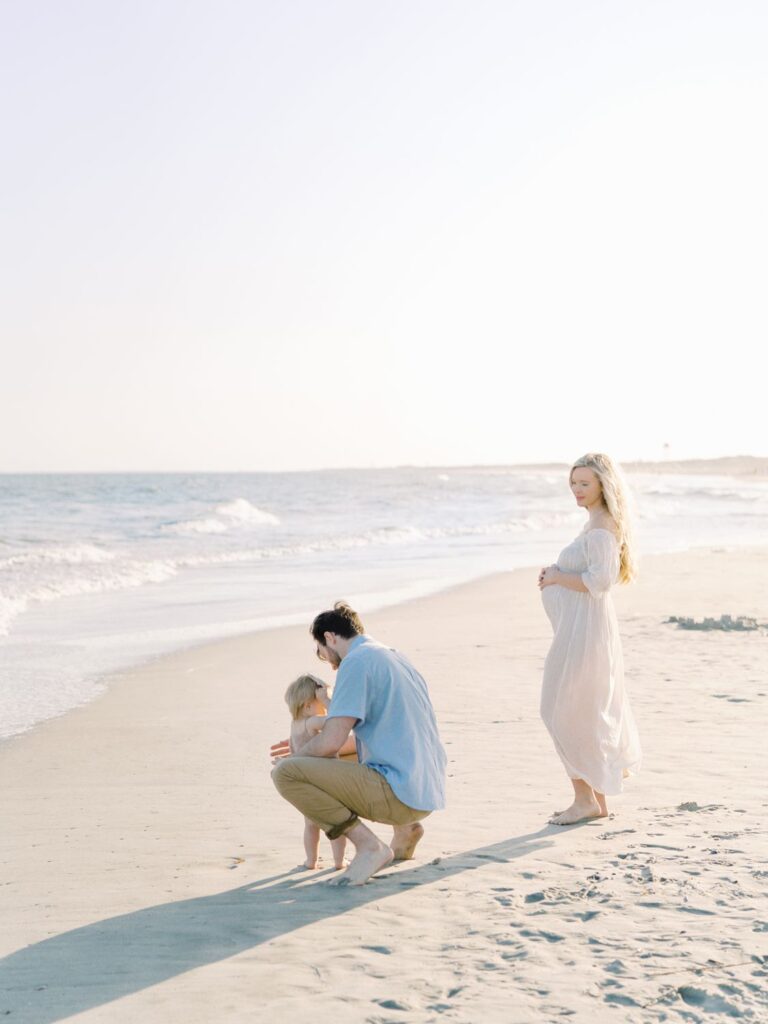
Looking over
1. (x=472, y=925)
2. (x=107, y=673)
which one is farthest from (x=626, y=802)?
(x=107, y=673)

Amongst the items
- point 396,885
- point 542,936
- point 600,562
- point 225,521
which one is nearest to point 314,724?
point 396,885

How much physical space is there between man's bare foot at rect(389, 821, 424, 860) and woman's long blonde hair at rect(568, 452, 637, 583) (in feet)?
5.17

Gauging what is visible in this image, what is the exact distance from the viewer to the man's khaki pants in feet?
15.3

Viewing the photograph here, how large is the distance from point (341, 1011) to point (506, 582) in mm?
13925

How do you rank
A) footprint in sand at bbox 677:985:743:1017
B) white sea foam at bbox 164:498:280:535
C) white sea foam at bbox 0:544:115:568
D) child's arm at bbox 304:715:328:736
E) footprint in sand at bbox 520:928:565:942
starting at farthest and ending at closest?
white sea foam at bbox 164:498:280:535 → white sea foam at bbox 0:544:115:568 → child's arm at bbox 304:715:328:736 → footprint in sand at bbox 520:928:565:942 → footprint in sand at bbox 677:985:743:1017

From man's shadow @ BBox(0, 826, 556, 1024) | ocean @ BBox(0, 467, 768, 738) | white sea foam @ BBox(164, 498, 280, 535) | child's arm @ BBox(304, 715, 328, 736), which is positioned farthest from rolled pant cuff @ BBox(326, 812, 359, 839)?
white sea foam @ BBox(164, 498, 280, 535)

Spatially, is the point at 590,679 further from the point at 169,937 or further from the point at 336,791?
the point at 169,937

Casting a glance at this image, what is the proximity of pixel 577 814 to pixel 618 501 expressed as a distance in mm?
1482

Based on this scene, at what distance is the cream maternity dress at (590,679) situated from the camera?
17.6 ft

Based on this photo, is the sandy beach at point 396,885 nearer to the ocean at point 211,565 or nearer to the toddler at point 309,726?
the toddler at point 309,726

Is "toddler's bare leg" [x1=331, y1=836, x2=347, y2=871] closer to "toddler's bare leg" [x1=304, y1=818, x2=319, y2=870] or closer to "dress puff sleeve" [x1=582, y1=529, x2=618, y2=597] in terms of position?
"toddler's bare leg" [x1=304, y1=818, x2=319, y2=870]

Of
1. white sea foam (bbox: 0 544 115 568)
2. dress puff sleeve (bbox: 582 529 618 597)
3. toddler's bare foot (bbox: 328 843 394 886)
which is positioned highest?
dress puff sleeve (bbox: 582 529 618 597)

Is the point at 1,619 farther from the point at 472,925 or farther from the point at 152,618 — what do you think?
the point at 472,925

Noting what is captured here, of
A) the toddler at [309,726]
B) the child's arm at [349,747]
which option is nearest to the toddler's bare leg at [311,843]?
the toddler at [309,726]
